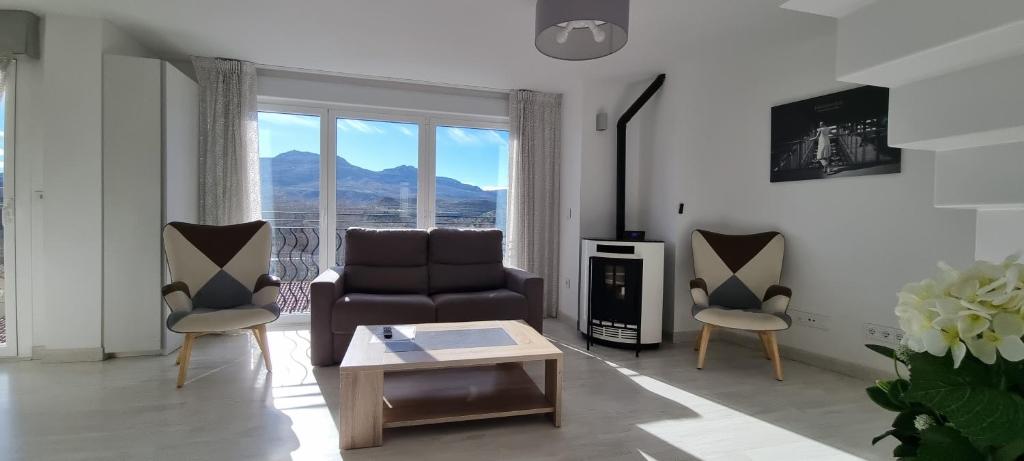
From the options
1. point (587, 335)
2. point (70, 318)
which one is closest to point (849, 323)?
point (587, 335)

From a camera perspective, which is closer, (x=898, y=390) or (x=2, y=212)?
(x=898, y=390)

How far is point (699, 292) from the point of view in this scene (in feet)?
10.9

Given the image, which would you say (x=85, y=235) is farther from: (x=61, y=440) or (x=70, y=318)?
(x=61, y=440)

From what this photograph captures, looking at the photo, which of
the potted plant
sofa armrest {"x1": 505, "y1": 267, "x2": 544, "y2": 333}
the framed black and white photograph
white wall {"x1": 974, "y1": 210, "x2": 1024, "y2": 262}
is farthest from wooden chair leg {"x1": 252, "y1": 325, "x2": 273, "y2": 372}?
the framed black and white photograph

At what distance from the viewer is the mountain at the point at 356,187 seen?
417 centimetres

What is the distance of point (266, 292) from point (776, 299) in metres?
3.49

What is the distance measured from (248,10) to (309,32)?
1.35 ft

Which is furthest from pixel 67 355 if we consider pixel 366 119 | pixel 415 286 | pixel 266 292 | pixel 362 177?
pixel 366 119

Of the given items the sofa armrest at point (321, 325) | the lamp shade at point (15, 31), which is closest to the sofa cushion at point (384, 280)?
the sofa armrest at point (321, 325)

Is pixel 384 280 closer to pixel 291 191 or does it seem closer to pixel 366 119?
pixel 291 191

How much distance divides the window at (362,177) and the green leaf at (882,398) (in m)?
4.15

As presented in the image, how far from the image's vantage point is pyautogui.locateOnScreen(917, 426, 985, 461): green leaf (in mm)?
501

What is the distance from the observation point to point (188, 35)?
3.28 m

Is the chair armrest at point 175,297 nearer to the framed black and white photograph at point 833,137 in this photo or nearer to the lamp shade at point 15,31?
the lamp shade at point 15,31
